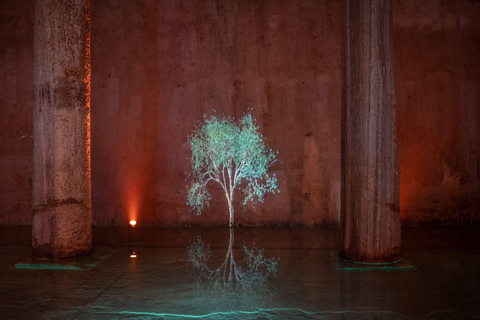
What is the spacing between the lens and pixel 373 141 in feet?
18.0

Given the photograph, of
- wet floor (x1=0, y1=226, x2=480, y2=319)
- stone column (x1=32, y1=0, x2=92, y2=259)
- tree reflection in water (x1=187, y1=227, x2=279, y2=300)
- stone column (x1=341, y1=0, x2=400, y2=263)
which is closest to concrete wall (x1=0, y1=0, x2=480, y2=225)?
wet floor (x1=0, y1=226, x2=480, y2=319)

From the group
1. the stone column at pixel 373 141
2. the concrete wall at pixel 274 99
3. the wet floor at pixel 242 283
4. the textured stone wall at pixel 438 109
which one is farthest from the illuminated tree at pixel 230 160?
the stone column at pixel 373 141

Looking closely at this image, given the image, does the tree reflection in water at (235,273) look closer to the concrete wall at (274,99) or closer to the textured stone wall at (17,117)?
the concrete wall at (274,99)

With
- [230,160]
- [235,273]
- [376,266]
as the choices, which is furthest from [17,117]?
[376,266]

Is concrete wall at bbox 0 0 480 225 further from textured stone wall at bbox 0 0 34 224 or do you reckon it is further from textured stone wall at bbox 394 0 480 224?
textured stone wall at bbox 0 0 34 224

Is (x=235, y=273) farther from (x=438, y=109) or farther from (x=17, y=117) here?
(x=17, y=117)

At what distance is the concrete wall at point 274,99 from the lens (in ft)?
29.6

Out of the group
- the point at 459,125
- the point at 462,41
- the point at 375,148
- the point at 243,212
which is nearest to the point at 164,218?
the point at 243,212

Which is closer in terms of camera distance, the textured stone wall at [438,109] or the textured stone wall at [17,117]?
the textured stone wall at [438,109]

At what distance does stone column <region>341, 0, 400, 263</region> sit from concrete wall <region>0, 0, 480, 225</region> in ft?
11.3

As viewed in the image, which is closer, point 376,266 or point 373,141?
point 376,266

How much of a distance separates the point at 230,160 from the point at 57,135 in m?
4.01

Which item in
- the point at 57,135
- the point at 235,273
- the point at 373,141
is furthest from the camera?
the point at 57,135

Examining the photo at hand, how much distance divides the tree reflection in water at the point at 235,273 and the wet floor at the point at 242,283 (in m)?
0.01
